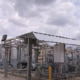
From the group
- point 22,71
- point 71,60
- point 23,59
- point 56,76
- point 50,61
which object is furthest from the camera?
point 23,59

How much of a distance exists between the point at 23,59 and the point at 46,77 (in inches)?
318

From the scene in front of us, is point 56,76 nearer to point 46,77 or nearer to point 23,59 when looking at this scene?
point 46,77

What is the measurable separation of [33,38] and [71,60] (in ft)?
29.5

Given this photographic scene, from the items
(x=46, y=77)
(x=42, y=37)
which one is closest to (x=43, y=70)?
(x=46, y=77)

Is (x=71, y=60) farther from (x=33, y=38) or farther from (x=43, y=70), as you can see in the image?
(x=33, y=38)

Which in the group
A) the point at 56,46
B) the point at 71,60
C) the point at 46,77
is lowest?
the point at 46,77

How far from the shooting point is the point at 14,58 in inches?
1000

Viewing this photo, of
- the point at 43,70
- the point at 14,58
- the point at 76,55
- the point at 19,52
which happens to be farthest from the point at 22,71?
the point at 14,58

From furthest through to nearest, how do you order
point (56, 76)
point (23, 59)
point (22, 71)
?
point (23, 59), point (22, 71), point (56, 76)

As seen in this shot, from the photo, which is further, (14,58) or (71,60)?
(14,58)

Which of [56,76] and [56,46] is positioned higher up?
[56,46]

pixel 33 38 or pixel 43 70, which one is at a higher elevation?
pixel 33 38

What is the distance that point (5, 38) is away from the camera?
46.3 ft

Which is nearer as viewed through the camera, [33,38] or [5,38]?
[33,38]
